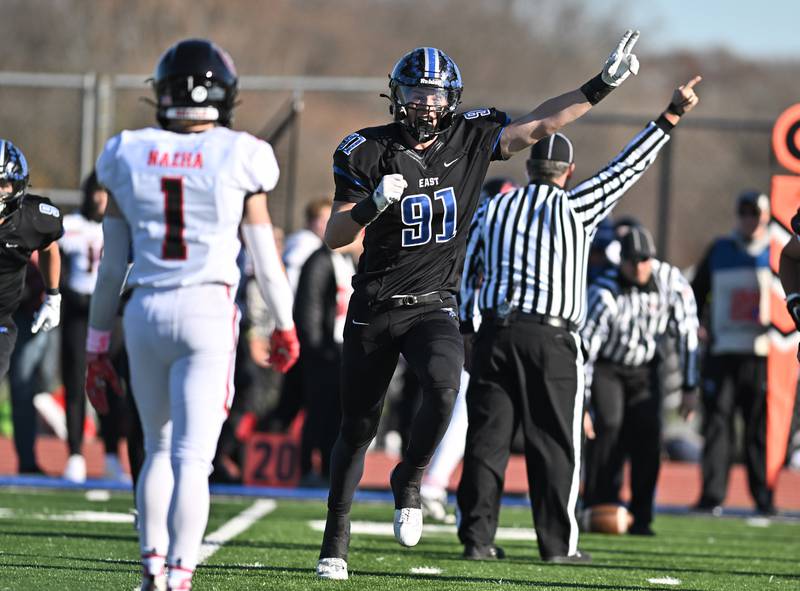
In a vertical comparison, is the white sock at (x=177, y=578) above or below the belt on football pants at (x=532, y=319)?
below

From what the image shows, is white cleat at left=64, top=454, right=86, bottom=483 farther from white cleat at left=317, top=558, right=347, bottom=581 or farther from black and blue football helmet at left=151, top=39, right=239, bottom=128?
black and blue football helmet at left=151, top=39, right=239, bottom=128

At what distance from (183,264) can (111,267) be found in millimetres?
291

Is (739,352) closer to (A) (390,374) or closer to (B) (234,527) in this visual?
(B) (234,527)

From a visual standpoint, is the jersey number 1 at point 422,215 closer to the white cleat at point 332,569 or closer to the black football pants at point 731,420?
the white cleat at point 332,569

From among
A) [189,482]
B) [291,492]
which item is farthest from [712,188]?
[189,482]

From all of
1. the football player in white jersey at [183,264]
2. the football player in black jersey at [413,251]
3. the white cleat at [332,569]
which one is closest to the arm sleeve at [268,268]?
the football player in white jersey at [183,264]

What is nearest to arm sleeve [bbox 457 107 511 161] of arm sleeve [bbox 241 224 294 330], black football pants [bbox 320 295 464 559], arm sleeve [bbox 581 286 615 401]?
black football pants [bbox 320 295 464 559]

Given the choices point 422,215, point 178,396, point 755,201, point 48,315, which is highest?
point 755,201

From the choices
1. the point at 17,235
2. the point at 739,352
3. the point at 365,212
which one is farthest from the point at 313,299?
the point at 365,212

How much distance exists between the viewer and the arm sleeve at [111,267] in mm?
4434

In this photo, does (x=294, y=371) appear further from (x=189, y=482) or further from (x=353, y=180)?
(x=189, y=482)

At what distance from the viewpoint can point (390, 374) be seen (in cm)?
539

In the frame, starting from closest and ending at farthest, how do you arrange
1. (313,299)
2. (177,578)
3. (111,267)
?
(177,578), (111,267), (313,299)

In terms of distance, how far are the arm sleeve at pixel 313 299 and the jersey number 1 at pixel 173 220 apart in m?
5.67
